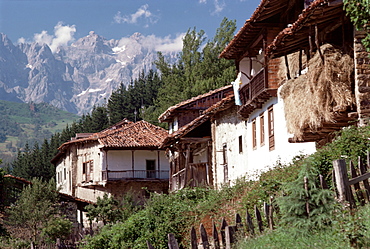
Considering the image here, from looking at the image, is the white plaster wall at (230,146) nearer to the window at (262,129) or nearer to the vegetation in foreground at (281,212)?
the window at (262,129)

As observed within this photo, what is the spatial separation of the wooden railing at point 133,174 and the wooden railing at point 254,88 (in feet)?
73.9

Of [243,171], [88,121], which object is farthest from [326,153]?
[88,121]

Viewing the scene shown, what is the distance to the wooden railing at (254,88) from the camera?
21.2 metres

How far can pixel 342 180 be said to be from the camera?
871 cm

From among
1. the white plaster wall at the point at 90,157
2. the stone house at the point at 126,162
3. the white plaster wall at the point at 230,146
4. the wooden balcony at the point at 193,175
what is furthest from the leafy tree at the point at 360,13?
the white plaster wall at the point at 90,157

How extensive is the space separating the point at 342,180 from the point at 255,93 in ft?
44.6

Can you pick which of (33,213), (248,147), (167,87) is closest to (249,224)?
(248,147)

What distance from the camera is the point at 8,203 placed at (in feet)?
114

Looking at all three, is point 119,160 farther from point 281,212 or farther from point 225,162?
point 281,212

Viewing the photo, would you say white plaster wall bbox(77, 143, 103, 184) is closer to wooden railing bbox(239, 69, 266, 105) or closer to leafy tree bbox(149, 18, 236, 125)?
leafy tree bbox(149, 18, 236, 125)

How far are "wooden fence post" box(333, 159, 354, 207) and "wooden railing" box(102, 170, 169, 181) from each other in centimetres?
3706

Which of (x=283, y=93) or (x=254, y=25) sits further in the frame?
(x=254, y=25)

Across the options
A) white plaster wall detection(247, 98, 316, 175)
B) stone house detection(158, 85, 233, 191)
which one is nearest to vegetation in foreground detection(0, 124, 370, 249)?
white plaster wall detection(247, 98, 316, 175)

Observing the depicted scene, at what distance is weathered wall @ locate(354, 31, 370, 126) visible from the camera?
13469 millimetres
